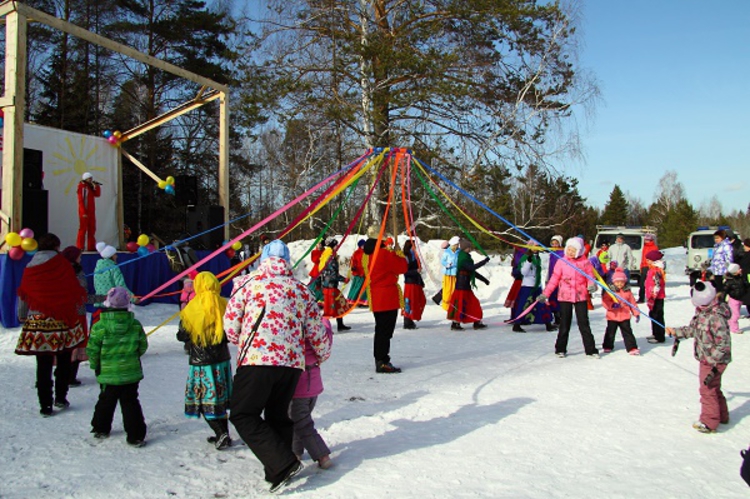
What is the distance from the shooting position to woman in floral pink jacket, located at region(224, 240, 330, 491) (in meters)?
3.58

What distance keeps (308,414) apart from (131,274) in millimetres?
9340

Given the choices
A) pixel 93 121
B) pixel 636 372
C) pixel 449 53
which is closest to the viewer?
pixel 636 372

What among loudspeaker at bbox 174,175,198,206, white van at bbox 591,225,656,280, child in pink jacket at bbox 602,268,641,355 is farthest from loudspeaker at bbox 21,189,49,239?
white van at bbox 591,225,656,280

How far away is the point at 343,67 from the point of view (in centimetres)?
1542

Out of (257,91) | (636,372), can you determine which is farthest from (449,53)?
(636,372)

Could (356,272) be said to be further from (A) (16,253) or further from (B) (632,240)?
(B) (632,240)

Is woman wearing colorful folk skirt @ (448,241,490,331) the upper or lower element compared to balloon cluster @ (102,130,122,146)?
lower

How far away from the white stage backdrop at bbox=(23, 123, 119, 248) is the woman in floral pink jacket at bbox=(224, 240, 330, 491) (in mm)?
11866

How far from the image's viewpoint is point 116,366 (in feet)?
14.4

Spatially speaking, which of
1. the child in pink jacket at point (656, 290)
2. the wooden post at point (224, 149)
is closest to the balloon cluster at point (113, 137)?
→ the wooden post at point (224, 149)

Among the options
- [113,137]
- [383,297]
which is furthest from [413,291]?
[113,137]

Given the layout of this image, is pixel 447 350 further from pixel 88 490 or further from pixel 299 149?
pixel 299 149

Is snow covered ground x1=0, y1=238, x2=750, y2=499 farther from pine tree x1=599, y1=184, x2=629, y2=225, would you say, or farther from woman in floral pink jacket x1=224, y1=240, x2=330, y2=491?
pine tree x1=599, y1=184, x2=629, y2=225

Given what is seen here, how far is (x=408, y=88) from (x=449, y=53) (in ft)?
4.63
